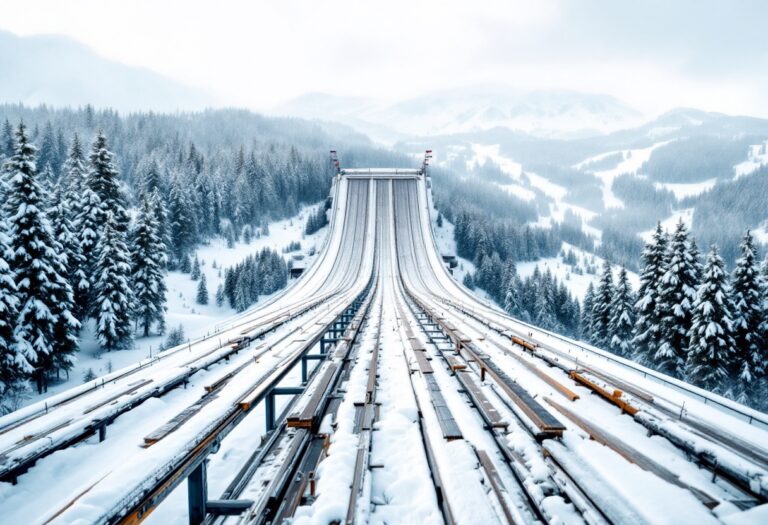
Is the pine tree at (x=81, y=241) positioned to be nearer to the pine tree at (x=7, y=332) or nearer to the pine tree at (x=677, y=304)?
the pine tree at (x=7, y=332)

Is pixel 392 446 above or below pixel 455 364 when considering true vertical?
above

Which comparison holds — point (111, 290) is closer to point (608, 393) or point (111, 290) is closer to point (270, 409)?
point (270, 409)

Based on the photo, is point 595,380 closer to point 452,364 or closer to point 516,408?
point 516,408

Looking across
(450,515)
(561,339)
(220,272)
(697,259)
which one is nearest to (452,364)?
(561,339)

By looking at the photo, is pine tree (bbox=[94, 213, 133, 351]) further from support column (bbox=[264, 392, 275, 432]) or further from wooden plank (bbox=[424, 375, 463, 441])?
wooden plank (bbox=[424, 375, 463, 441])

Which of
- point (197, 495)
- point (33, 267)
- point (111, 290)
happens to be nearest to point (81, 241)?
point (111, 290)

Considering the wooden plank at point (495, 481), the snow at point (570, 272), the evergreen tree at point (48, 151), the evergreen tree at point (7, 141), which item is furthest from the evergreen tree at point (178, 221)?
the snow at point (570, 272)
